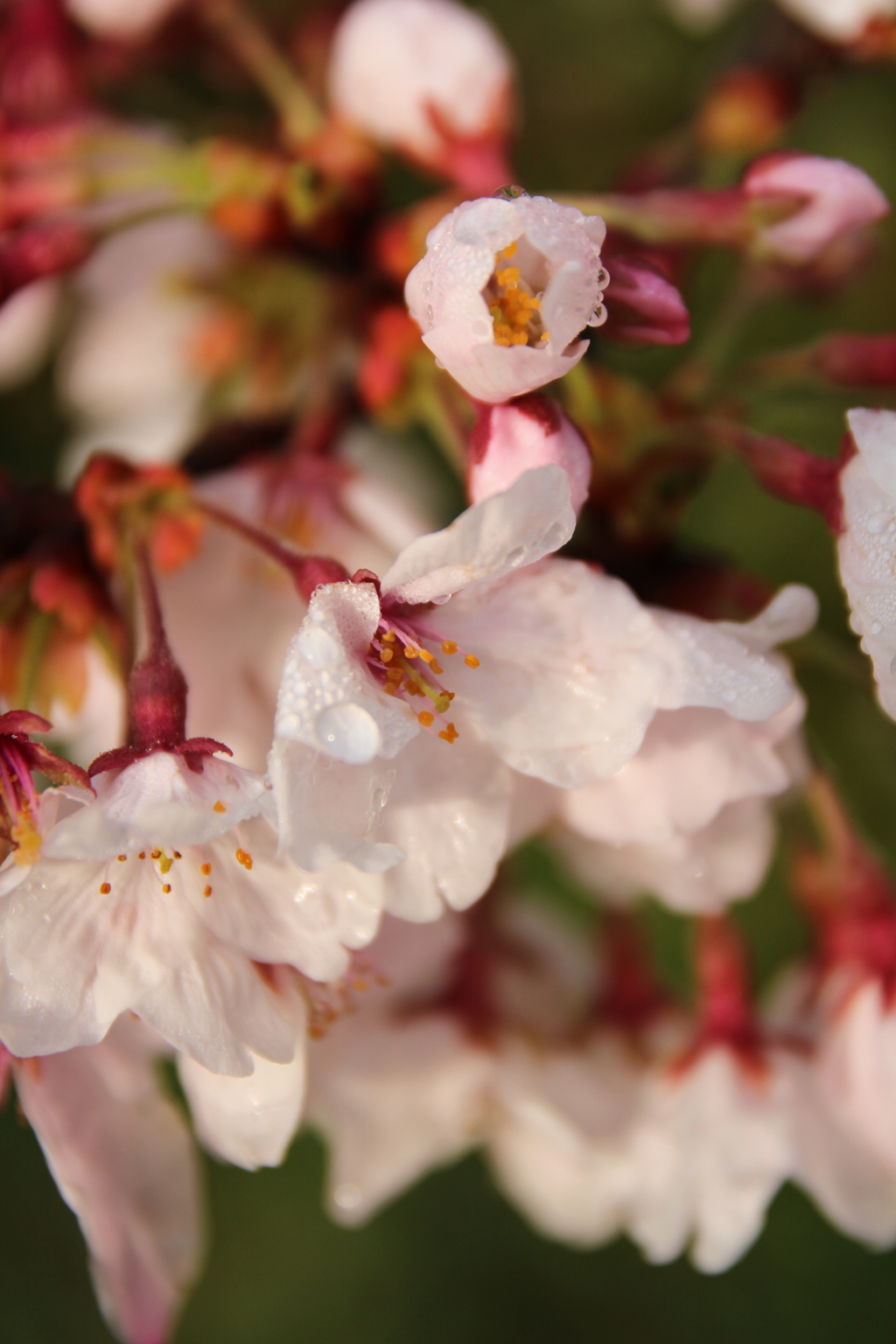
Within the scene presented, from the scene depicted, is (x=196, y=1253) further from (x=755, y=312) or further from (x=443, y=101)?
(x=755, y=312)

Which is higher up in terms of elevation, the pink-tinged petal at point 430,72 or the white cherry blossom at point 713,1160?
the pink-tinged petal at point 430,72

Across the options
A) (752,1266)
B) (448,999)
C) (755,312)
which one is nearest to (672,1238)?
(448,999)

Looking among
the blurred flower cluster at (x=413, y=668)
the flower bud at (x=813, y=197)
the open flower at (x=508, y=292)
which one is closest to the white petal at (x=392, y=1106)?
the blurred flower cluster at (x=413, y=668)

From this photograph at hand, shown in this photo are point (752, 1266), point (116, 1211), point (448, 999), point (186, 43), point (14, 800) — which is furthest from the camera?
point (752, 1266)

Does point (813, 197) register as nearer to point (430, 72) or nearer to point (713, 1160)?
point (430, 72)

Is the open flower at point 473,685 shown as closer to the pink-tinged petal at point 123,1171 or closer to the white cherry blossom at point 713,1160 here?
the pink-tinged petal at point 123,1171
